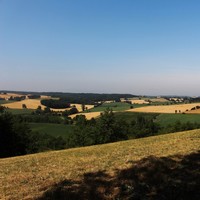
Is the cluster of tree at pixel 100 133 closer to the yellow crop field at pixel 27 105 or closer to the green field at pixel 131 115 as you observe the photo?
the green field at pixel 131 115

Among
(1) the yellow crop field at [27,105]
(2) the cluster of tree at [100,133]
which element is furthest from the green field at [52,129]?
(1) the yellow crop field at [27,105]

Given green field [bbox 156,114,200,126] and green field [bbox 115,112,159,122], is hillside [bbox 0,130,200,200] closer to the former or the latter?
green field [bbox 156,114,200,126]

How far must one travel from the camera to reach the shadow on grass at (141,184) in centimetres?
1031

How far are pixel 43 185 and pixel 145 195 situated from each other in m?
4.60

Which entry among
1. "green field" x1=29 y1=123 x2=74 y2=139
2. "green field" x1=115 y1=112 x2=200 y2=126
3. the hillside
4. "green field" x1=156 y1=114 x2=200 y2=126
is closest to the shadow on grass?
the hillside

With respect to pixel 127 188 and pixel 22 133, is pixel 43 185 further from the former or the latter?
pixel 22 133

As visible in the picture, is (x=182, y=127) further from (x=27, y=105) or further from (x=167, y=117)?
(x=27, y=105)

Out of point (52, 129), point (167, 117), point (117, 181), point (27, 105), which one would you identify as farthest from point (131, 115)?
point (117, 181)

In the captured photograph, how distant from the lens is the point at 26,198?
11047 millimetres

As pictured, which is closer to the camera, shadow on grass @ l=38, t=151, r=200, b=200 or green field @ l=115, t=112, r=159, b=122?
shadow on grass @ l=38, t=151, r=200, b=200

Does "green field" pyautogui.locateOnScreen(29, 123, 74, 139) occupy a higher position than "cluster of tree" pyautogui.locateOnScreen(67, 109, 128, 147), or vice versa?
"cluster of tree" pyautogui.locateOnScreen(67, 109, 128, 147)

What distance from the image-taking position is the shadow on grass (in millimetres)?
10312

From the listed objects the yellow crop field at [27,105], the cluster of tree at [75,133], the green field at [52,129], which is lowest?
the green field at [52,129]

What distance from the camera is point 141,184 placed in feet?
37.1
